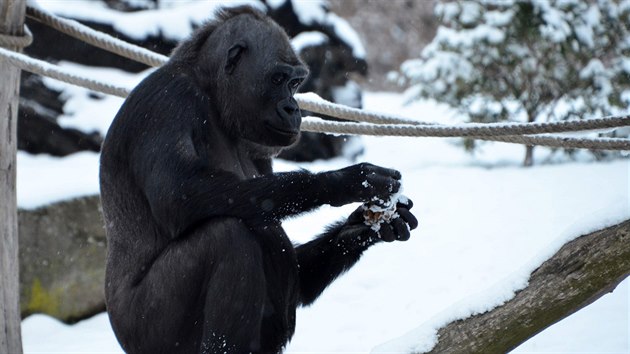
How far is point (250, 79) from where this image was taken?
13.1 feet

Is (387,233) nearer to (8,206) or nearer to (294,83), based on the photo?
(294,83)

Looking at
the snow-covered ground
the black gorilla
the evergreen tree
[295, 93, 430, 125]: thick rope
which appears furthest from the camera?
the evergreen tree

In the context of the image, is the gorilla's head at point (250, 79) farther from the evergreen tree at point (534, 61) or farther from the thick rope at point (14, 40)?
the evergreen tree at point (534, 61)

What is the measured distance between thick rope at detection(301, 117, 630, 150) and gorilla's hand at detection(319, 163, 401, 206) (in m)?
0.53

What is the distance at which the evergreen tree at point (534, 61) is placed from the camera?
9.09 meters

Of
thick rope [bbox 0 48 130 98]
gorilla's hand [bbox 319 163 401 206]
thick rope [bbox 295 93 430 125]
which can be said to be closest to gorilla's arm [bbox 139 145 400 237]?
gorilla's hand [bbox 319 163 401 206]

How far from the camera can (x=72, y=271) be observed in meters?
6.59

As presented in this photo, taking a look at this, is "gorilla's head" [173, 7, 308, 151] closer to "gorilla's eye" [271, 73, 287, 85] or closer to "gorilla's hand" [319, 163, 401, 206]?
"gorilla's eye" [271, 73, 287, 85]

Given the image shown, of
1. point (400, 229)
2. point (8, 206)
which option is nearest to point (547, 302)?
point (400, 229)

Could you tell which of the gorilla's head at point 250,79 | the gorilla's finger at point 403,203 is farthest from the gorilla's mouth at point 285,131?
the gorilla's finger at point 403,203

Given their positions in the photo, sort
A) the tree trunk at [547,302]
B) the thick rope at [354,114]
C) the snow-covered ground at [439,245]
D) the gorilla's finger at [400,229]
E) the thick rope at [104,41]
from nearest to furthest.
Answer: the tree trunk at [547,302], the gorilla's finger at [400,229], the thick rope at [354,114], the thick rope at [104,41], the snow-covered ground at [439,245]

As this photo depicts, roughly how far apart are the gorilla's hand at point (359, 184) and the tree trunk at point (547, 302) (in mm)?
600

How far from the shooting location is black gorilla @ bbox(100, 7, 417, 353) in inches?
138

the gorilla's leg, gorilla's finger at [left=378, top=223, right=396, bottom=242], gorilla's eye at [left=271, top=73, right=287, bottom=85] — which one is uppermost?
gorilla's eye at [left=271, top=73, right=287, bottom=85]
